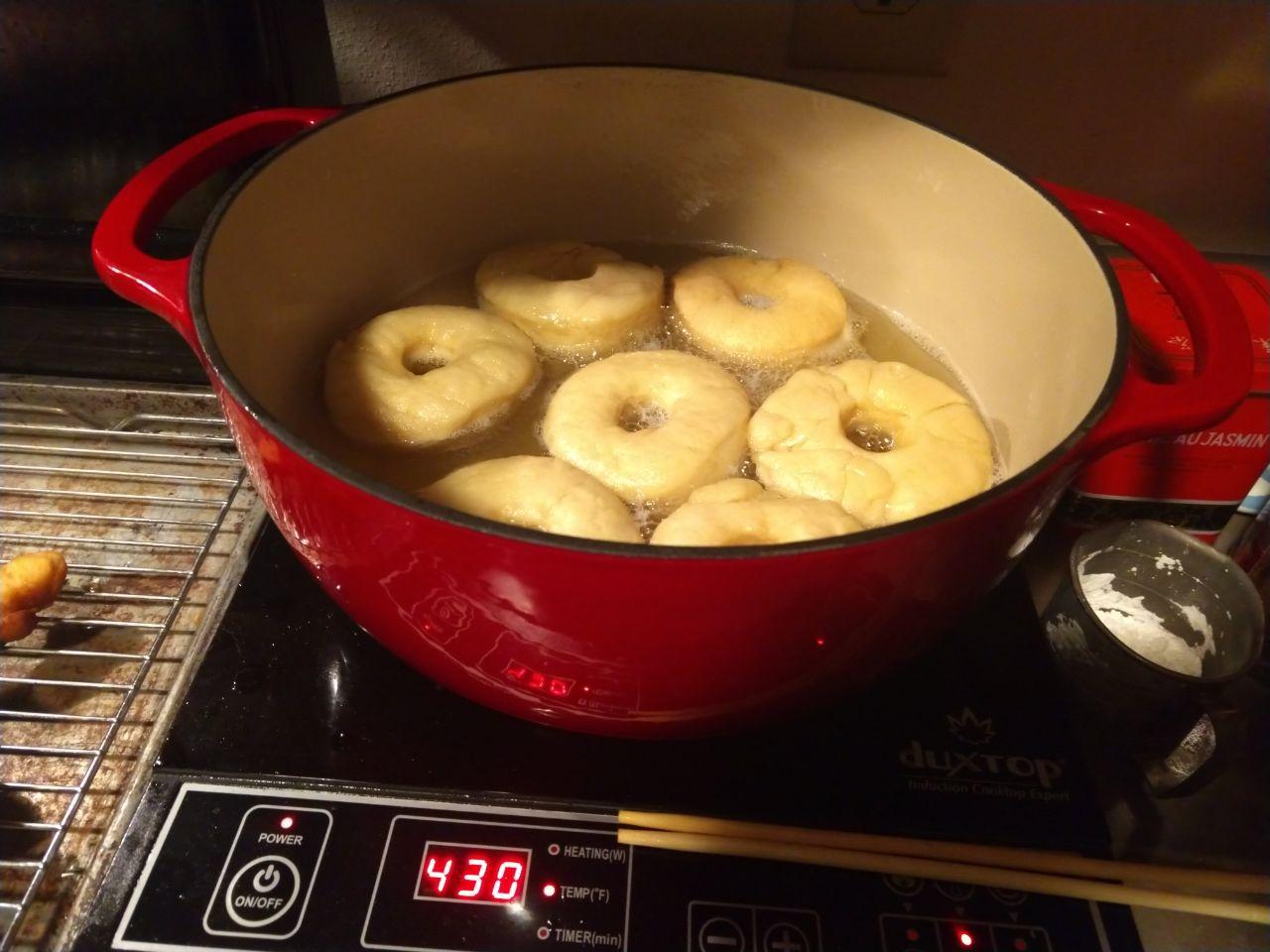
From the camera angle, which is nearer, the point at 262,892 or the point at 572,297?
the point at 262,892

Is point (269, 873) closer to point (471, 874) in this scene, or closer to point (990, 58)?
point (471, 874)

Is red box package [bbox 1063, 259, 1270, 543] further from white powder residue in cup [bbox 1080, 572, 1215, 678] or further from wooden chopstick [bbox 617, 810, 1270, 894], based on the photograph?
wooden chopstick [bbox 617, 810, 1270, 894]

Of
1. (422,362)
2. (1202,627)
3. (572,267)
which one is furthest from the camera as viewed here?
(572,267)

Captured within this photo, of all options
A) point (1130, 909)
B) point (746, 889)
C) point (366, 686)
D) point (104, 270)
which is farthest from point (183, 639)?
point (1130, 909)

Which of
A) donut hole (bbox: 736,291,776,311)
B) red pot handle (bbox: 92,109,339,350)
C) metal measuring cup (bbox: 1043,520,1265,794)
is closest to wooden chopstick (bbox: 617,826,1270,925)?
metal measuring cup (bbox: 1043,520,1265,794)

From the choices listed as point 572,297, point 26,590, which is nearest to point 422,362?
point 572,297

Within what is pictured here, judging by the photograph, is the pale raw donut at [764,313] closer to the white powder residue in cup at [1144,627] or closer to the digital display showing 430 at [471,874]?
the white powder residue in cup at [1144,627]

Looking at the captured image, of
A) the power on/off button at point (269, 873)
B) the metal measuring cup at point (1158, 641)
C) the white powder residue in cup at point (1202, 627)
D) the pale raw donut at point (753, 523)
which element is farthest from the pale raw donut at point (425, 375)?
the white powder residue in cup at point (1202, 627)

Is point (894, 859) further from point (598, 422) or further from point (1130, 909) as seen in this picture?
point (598, 422)
